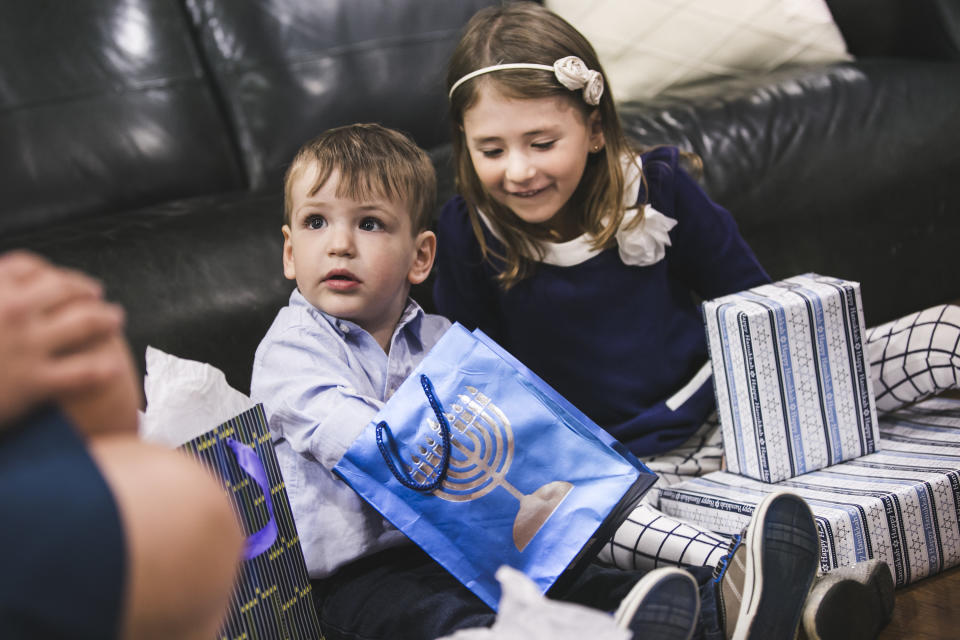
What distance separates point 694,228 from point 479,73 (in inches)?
15.2

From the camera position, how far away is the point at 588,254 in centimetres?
126

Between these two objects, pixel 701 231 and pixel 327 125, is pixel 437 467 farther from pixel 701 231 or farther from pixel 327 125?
pixel 327 125

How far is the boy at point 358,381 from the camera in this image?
917 mm

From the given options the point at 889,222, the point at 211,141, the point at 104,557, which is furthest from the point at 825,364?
the point at 211,141

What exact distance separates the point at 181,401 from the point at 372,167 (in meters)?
0.34

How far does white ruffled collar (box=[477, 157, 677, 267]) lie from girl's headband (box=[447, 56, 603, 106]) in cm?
14

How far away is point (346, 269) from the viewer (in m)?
1.03

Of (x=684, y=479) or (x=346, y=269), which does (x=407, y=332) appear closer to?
(x=346, y=269)

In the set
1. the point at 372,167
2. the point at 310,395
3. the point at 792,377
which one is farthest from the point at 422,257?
the point at 792,377

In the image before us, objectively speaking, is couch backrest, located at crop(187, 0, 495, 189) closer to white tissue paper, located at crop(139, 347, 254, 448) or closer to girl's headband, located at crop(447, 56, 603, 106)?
girl's headband, located at crop(447, 56, 603, 106)

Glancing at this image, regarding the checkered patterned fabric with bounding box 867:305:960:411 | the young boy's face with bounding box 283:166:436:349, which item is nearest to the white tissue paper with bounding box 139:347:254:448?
the young boy's face with bounding box 283:166:436:349

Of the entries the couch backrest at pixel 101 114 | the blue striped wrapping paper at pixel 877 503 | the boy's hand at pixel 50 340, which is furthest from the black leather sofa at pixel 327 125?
the boy's hand at pixel 50 340

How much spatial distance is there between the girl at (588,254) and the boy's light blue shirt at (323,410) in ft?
0.89

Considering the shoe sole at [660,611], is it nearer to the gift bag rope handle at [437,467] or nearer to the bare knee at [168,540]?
the gift bag rope handle at [437,467]
